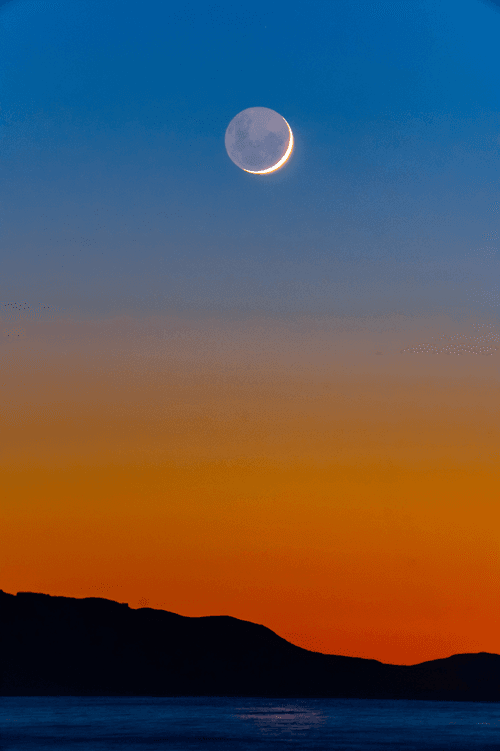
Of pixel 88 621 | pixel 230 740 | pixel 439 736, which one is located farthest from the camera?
pixel 88 621

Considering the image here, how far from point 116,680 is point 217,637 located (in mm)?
25013

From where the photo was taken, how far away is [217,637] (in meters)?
159

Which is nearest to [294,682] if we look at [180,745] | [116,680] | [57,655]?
[116,680]

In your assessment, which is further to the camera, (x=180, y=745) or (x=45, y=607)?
(x=45, y=607)

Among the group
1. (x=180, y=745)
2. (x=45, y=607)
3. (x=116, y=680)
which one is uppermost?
(x=45, y=607)

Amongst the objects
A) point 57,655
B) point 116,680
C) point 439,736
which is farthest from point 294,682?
point 439,736

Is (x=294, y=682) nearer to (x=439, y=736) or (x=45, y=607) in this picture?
(x=45, y=607)

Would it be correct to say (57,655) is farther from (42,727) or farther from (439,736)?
(439,736)

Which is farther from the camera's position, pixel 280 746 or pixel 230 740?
pixel 230 740

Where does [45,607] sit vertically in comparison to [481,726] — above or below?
above

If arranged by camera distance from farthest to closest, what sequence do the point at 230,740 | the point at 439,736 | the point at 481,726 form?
the point at 481,726, the point at 439,736, the point at 230,740

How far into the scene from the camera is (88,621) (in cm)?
14125

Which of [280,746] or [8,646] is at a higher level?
[8,646]

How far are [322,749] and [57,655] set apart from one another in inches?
5269
